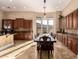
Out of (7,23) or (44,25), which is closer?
(7,23)

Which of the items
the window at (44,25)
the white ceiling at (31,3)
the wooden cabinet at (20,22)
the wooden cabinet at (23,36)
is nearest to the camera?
the white ceiling at (31,3)

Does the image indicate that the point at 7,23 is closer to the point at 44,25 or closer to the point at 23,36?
the point at 23,36

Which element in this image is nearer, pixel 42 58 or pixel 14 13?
pixel 42 58

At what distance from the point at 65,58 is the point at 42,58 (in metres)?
1.05

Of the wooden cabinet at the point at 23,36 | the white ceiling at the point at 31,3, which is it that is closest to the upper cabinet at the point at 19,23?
the wooden cabinet at the point at 23,36

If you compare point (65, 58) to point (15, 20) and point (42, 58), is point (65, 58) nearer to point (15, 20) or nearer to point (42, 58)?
point (42, 58)

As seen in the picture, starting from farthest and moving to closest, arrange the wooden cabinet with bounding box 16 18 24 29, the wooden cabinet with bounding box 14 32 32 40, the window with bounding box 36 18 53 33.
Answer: the window with bounding box 36 18 53 33 < the wooden cabinet with bounding box 16 18 24 29 < the wooden cabinet with bounding box 14 32 32 40

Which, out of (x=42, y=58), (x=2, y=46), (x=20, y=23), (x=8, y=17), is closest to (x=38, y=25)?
(x=20, y=23)

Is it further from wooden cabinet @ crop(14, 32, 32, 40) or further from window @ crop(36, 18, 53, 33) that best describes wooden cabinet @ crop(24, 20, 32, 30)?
window @ crop(36, 18, 53, 33)

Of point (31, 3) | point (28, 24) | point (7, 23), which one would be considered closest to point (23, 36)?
point (28, 24)

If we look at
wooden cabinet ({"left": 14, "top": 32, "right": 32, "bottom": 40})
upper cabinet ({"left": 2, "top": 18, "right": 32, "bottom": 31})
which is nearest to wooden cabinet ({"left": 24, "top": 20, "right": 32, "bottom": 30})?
upper cabinet ({"left": 2, "top": 18, "right": 32, "bottom": 31})

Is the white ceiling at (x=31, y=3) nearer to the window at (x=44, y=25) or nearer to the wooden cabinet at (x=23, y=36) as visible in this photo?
the wooden cabinet at (x=23, y=36)

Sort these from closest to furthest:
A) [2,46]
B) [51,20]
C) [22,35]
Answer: [2,46]
[22,35]
[51,20]

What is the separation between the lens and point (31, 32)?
1852 centimetres
